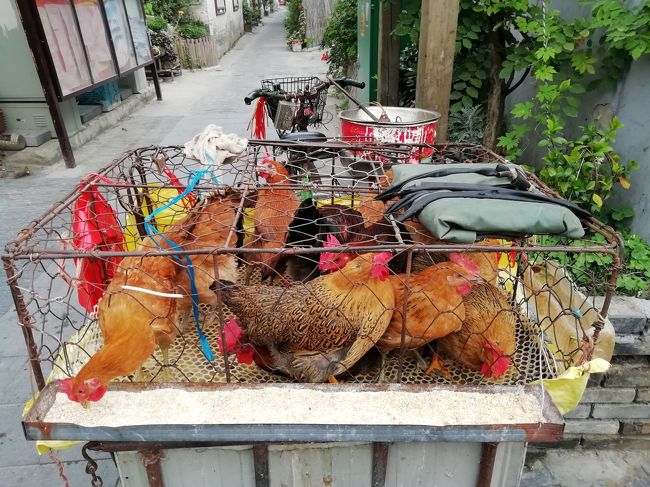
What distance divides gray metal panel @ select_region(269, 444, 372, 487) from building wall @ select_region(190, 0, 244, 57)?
1863 centimetres

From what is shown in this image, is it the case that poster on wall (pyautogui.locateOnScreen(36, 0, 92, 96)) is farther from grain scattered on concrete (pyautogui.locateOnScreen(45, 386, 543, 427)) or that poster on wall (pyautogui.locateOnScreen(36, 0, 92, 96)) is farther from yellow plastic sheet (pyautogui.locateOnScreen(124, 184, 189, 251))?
grain scattered on concrete (pyautogui.locateOnScreen(45, 386, 543, 427))

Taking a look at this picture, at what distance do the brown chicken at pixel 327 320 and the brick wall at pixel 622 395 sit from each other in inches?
62.6

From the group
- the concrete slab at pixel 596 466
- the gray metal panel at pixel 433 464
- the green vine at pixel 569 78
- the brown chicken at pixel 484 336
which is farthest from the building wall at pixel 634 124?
the gray metal panel at pixel 433 464

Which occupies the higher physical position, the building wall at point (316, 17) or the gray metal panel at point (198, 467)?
the building wall at point (316, 17)

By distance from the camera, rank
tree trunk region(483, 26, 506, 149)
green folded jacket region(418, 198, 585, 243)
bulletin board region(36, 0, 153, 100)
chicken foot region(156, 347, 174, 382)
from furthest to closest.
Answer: bulletin board region(36, 0, 153, 100), tree trunk region(483, 26, 506, 149), chicken foot region(156, 347, 174, 382), green folded jacket region(418, 198, 585, 243)

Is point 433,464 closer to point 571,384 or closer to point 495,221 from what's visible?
point 571,384

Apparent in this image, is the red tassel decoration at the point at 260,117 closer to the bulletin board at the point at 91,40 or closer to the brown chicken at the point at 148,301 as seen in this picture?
the brown chicken at the point at 148,301

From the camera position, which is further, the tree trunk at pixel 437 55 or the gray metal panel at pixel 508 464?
the tree trunk at pixel 437 55

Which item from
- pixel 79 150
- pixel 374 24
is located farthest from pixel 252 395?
pixel 79 150

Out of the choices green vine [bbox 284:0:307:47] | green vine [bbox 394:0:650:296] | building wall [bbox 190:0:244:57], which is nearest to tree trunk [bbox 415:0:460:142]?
green vine [bbox 394:0:650:296]

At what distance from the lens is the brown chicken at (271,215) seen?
2396mm

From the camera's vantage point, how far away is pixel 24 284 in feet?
14.1

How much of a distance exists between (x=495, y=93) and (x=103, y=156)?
6.28m

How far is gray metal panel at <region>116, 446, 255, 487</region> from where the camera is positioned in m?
1.72
